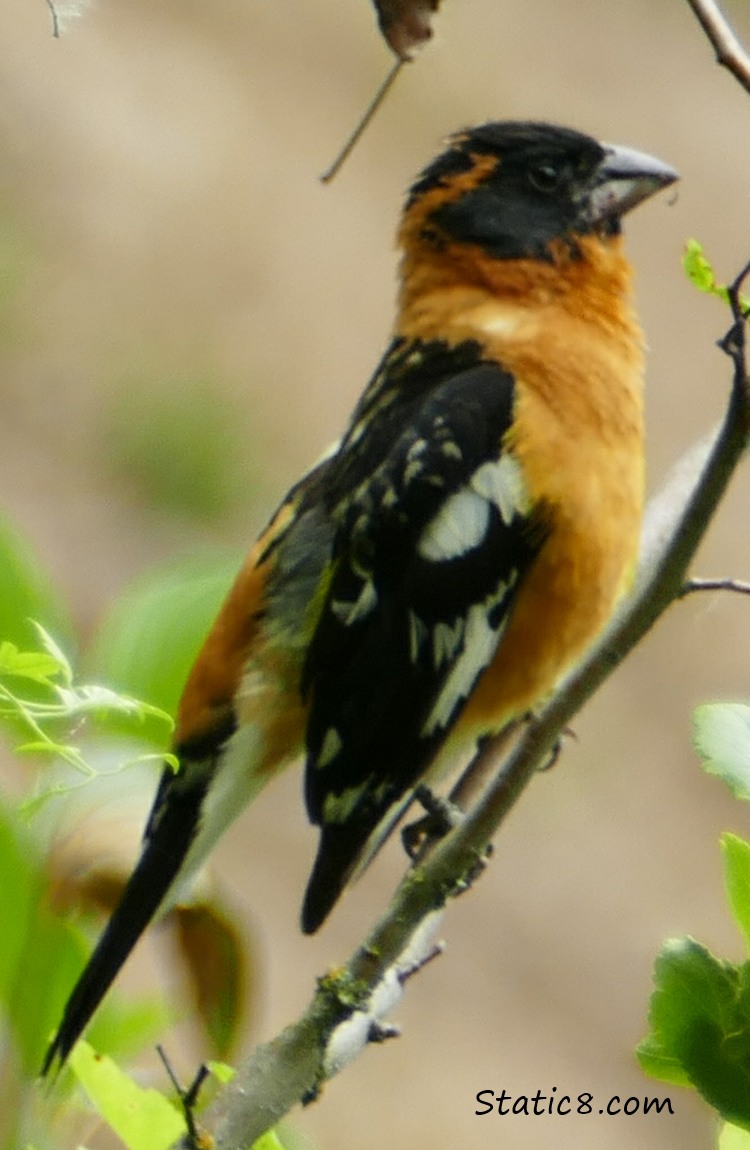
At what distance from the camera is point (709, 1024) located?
144cm

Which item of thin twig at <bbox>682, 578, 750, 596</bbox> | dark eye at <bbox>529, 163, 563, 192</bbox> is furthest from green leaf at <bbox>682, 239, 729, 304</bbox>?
dark eye at <bbox>529, 163, 563, 192</bbox>

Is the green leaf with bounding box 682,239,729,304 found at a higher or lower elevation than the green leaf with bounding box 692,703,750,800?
higher

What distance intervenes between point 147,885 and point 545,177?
5.04 ft

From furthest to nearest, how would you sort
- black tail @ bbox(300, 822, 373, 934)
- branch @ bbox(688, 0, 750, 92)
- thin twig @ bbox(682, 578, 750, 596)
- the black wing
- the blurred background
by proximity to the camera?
the blurred background → the black wing → black tail @ bbox(300, 822, 373, 934) → thin twig @ bbox(682, 578, 750, 596) → branch @ bbox(688, 0, 750, 92)

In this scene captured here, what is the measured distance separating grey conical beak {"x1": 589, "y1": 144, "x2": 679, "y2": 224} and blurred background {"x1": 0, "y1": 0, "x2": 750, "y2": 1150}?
3.34 meters

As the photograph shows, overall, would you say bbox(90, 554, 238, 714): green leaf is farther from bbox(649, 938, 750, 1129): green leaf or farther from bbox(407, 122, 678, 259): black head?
bbox(407, 122, 678, 259): black head

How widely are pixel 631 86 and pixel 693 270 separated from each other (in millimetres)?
9563

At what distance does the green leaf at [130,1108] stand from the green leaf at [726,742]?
604 millimetres

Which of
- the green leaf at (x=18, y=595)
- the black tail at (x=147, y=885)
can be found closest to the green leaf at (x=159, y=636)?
the green leaf at (x=18, y=595)

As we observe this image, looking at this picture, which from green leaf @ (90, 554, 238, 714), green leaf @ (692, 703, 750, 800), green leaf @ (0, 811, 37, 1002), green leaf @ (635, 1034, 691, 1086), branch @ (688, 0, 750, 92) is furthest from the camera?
green leaf @ (90, 554, 238, 714)

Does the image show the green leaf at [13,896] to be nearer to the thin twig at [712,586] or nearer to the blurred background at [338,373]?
the thin twig at [712,586]

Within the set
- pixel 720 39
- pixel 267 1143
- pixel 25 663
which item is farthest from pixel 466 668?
pixel 25 663

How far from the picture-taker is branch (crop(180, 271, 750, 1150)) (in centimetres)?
166

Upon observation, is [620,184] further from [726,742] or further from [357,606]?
[726,742]
